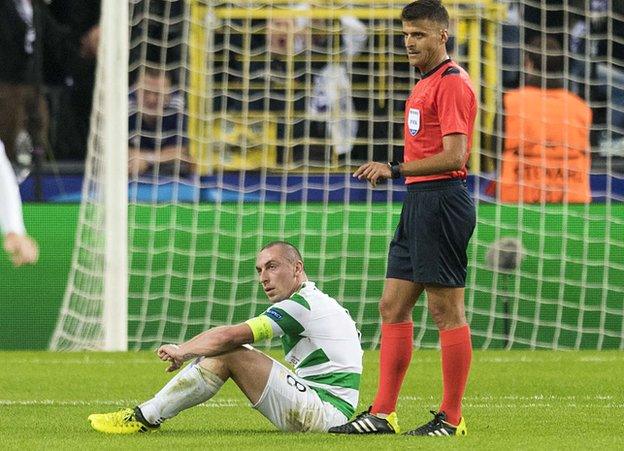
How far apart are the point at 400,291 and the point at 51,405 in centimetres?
238

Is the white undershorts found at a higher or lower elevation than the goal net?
lower

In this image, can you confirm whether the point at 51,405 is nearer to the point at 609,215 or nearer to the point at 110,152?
the point at 110,152

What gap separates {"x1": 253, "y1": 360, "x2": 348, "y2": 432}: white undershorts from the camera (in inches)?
246

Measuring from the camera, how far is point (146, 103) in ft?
45.2

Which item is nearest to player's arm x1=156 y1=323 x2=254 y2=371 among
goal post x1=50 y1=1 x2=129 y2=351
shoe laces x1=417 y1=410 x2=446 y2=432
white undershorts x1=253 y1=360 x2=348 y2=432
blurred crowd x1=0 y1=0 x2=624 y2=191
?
white undershorts x1=253 y1=360 x2=348 y2=432

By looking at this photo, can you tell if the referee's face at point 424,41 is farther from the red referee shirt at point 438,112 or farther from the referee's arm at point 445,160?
the referee's arm at point 445,160

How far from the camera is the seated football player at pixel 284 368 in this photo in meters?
6.21

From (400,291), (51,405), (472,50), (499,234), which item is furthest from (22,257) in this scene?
(472,50)

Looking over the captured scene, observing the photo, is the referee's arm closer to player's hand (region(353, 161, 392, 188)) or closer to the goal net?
player's hand (region(353, 161, 392, 188))

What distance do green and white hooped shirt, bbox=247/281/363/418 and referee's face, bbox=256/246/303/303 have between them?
0.07 m

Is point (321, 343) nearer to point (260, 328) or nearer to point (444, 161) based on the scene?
point (260, 328)

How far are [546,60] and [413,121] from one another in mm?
6988

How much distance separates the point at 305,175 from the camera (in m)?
13.0

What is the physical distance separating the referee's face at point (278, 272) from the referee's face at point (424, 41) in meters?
0.97
